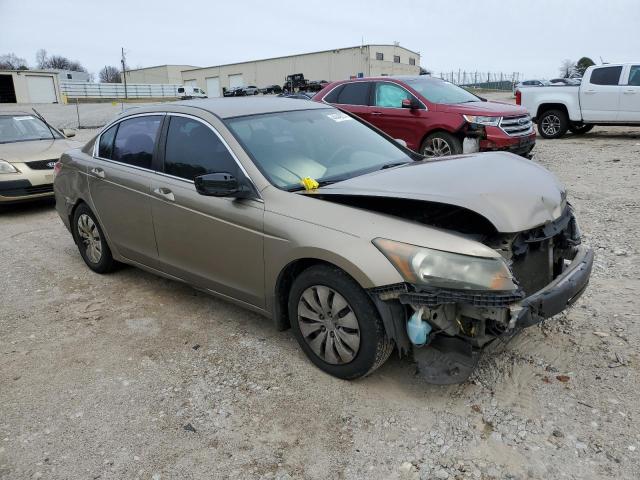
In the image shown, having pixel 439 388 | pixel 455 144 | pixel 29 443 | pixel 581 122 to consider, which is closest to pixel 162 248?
pixel 29 443

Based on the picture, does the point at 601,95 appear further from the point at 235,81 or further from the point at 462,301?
the point at 235,81

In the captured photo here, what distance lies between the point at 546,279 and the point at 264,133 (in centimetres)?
210

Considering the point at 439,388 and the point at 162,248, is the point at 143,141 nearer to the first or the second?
the point at 162,248

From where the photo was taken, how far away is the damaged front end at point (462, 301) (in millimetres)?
2652

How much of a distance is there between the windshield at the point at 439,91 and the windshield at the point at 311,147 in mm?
5264

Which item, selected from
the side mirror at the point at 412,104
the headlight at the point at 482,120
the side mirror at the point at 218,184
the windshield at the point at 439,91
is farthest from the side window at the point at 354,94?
the side mirror at the point at 218,184

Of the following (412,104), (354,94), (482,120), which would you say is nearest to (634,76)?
(482,120)

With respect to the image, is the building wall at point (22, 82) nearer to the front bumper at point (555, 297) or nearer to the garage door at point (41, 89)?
the garage door at point (41, 89)

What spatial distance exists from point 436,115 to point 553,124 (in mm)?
6666

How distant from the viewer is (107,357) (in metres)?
3.67

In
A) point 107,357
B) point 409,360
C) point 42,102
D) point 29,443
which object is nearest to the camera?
point 29,443

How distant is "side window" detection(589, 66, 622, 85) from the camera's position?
12.8m

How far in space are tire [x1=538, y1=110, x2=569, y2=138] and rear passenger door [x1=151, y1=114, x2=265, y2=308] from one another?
12.3 meters

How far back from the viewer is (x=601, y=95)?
42.5 ft
